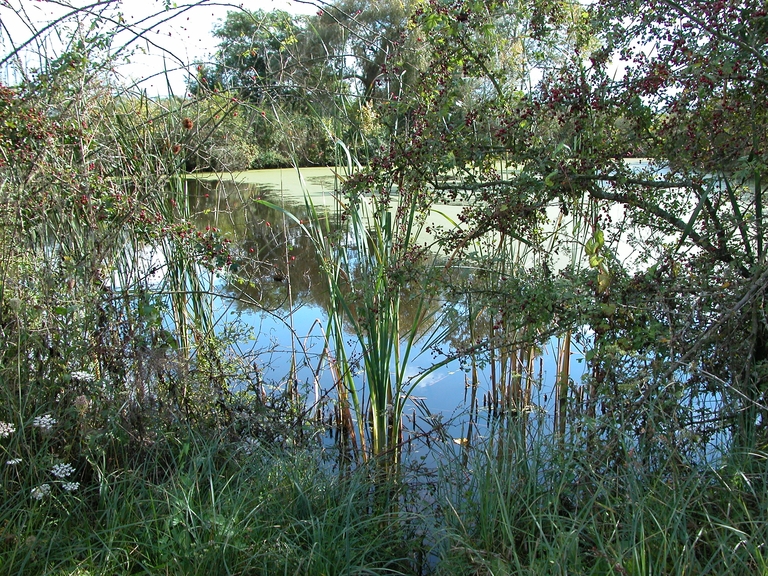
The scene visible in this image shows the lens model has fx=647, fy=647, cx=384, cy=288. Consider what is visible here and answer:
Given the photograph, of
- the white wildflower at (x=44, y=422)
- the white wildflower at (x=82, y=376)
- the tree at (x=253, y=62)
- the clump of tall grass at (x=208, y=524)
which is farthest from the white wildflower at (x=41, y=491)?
the tree at (x=253, y=62)

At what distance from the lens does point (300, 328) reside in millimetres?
5645

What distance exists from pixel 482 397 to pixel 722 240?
6.88 ft

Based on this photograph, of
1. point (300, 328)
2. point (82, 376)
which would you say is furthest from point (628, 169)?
point (300, 328)

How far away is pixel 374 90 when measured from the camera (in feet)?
10.2

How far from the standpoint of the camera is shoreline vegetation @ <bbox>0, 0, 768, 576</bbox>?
190cm

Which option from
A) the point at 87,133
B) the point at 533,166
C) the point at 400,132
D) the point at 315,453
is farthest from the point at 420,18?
the point at 315,453

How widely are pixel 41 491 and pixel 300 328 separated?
12.0 feet

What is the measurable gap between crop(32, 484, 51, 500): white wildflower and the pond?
0.99 m

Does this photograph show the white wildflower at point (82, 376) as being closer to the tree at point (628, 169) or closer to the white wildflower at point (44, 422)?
the white wildflower at point (44, 422)

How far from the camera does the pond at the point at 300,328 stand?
3.07 m

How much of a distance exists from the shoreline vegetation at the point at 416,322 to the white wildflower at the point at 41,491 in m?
0.01

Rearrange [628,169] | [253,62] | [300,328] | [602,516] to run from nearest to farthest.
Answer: [602,516], [628,169], [253,62], [300,328]

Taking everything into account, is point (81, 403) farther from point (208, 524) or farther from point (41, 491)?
point (208, 524)

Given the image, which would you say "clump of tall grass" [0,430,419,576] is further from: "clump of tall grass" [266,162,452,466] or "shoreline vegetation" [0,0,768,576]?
"clump of tall grass" [266,162,452,466]
